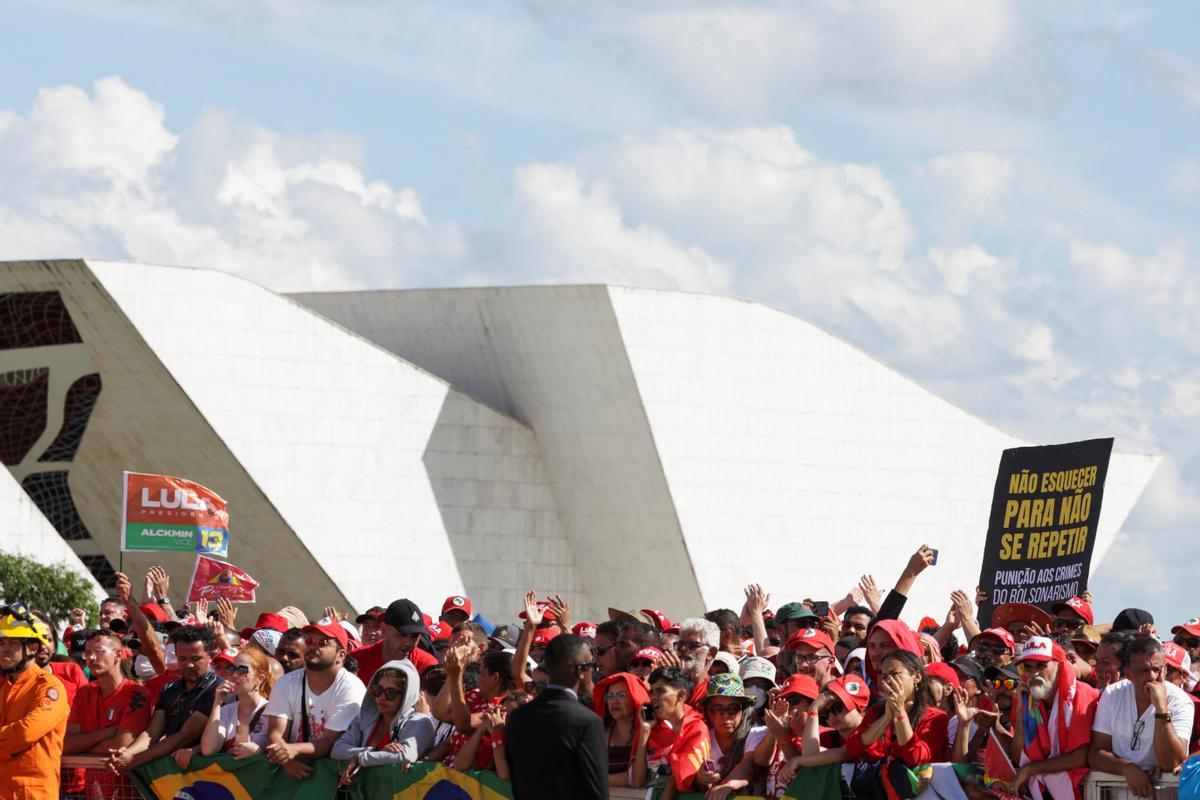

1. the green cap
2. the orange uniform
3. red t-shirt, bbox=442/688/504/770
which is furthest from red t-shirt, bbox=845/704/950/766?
the orange uniform

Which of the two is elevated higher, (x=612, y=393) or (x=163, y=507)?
(x=612, y=393)

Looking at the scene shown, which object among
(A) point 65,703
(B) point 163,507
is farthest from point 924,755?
(B) point 163,507

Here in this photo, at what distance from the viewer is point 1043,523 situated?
15.1 metres

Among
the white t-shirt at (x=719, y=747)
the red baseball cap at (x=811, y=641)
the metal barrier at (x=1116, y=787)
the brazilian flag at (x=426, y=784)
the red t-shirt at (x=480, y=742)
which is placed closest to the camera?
the metal barrier at (x=1116, y=787)

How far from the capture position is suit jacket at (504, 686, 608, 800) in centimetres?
695

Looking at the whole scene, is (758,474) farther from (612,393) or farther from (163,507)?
(163,507)

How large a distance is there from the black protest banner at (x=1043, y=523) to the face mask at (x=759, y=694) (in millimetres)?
5611

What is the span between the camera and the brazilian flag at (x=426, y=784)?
9.10 m

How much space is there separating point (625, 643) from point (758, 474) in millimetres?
28361

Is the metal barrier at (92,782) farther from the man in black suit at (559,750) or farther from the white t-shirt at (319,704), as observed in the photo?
the man in black suit at (559,750)

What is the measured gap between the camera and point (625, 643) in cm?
1034

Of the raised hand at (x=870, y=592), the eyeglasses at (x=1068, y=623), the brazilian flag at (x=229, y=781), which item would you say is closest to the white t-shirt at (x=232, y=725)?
the brazilian flag at (x=229, y=781)

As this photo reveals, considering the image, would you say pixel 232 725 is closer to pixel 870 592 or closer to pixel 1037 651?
pixel 1037 651

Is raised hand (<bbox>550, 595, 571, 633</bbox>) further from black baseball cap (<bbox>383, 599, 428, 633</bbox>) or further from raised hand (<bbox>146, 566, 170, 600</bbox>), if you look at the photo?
raised hand (<bbox>146, 566, 170, 600</bbox>)
